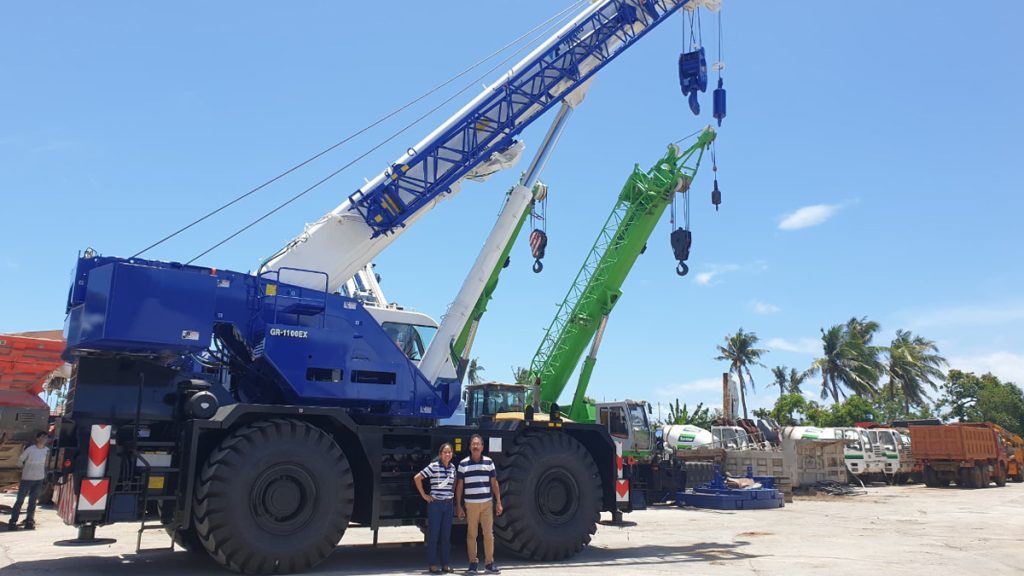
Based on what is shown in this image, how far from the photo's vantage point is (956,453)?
31797mm

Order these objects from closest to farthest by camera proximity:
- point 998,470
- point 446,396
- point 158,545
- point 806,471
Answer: point 446,396, point 158,545, point 806,471, point 998,470

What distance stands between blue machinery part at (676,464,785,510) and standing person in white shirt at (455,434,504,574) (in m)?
12.6

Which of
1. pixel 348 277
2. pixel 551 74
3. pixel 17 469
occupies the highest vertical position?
pixel 551 74

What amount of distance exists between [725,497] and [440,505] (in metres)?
13.3

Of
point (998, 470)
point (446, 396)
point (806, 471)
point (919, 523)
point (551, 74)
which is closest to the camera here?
point (446, 396)

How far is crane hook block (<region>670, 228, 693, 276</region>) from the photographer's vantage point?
78.5 ft

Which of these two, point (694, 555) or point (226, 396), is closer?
point (226, 396)

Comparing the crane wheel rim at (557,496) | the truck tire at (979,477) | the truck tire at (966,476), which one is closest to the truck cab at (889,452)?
the truck tire at (966,476)

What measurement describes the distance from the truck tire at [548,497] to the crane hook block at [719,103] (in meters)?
9.04

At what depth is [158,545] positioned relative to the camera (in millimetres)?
12695

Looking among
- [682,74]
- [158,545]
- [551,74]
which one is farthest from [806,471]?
[158,545]

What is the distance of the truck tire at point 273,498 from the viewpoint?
907 cm

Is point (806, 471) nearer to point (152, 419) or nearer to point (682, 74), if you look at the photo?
point (682, 74)

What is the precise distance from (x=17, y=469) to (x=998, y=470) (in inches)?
1420
